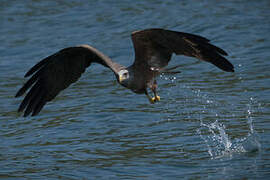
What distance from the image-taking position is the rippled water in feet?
26.1

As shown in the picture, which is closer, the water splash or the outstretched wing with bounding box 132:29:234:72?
the outstretched wing with bounding box 132:29:234:72

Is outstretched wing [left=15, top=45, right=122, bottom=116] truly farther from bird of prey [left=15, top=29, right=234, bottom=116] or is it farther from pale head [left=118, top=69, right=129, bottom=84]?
pale head [left=118, top=69, right=129, bottom=84]

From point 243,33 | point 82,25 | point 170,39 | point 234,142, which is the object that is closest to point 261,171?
point 234,142

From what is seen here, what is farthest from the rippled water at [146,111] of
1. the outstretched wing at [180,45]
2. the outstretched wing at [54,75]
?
the outstretched wing at [180,45]

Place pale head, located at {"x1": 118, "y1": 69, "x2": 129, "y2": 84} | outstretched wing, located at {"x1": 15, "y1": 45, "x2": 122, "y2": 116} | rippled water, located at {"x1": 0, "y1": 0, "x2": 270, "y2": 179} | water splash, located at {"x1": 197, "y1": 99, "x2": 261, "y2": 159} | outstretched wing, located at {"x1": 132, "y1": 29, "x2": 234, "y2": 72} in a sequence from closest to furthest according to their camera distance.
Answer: outstretched wing, located at {"x1": 132, "y1": 29, "x2": 234, "y2": 72} → pale head, located at {"x1": 118, "y1": 69, "x2": 129, "y2": 84} → rippled water, located at {"x1": 0, "y1": 0, "x2": 270, "y2": 179} → water splash, located at {"x1": 197, "y1": 99, "x2": 261, "y2": 159} → outstretched wing, located at {"x1": 15, "y1": 45, "x2": 122, "y2": 116}

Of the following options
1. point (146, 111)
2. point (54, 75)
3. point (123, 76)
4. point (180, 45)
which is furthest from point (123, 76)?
point (146, 111)

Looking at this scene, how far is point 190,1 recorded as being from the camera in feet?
57.9

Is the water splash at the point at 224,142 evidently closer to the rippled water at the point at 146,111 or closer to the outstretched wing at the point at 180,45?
the rippled water at the point at 146,111

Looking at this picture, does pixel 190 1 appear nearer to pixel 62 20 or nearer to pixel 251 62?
pixel 62 20

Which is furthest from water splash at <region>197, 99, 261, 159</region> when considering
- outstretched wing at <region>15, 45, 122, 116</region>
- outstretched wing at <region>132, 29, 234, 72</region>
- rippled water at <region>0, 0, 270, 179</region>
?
outstretched wing at <region>15, 45, 122, 116</region>

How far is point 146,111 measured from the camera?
33.9 feet

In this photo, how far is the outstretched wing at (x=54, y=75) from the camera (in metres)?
8.43

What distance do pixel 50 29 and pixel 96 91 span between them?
17.9 ft

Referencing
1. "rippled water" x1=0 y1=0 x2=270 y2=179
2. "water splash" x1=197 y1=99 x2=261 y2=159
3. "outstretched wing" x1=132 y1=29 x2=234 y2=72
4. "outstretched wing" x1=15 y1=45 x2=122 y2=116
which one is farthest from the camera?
"outstretched wing" x1=15 y1=45 x2=122 y2=116
